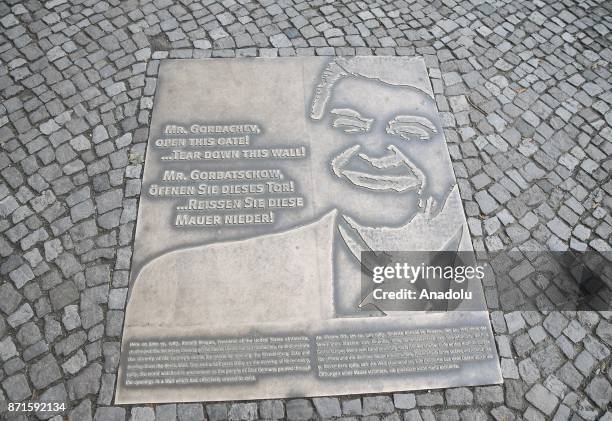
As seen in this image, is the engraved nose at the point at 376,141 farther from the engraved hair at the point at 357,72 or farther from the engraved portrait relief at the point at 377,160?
the engraved hair at the point at 357,72

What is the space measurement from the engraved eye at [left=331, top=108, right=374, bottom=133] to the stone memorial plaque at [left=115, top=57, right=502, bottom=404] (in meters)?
0.02

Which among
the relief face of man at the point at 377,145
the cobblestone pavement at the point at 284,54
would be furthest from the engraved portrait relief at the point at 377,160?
the cobblestone pavement at the point at 284,54

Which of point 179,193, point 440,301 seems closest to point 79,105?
point 179,193

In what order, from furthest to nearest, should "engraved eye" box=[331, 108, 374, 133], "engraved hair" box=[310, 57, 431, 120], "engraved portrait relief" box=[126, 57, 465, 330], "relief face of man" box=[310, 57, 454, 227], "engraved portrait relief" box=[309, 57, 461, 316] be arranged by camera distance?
"engraved hair" box=[310, 57, 431, 120]
"engraved eye" box=[331, 108, 374, 133]
"relief face of man" box=[310, 57, 454, 227]
"engraved portrait relief" box=[309, 57, 461, 316]
"engraved portrait relief" box=[126, 57, 465, 330]

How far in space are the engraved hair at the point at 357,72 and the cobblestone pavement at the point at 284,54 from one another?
7.5 inches

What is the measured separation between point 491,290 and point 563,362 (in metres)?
0.76

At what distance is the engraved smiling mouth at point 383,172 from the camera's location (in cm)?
416

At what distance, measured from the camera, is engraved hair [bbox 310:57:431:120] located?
472cm

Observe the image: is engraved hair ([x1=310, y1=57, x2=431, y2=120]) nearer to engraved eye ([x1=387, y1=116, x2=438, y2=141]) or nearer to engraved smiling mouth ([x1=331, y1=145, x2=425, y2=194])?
engraved eye ([x1=387, y1=116, x2=438, y2=141])

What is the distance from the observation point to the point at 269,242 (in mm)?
3820

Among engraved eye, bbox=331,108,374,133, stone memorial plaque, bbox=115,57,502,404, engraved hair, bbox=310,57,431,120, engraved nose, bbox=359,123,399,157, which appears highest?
engraved hair, bbox=310,57,431,120

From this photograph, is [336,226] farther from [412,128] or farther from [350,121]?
[412,128]

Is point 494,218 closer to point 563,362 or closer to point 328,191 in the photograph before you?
point 563,362

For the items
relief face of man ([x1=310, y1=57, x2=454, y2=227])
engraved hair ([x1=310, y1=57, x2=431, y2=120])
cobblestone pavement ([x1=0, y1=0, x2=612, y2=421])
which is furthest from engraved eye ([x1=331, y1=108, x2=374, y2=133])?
cobblestone pavement ([x1=0, y1=0, x2=612, y2=421])
